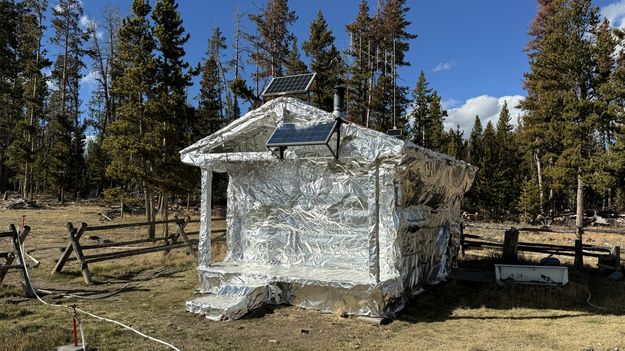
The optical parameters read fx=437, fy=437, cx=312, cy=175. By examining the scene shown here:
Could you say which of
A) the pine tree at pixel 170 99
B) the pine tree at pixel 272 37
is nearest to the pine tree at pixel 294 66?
the pine tree at pixel 272 37

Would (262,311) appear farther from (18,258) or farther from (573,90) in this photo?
(573,90)

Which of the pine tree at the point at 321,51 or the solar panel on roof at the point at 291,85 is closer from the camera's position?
the solar panel on roof at the point at 291,85

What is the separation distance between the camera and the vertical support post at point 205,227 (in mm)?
9562

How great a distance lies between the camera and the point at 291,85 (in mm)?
8734

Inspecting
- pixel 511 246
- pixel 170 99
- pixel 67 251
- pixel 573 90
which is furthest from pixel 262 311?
pixel 573 90

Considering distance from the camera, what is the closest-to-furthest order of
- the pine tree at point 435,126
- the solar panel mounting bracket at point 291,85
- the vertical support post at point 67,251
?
the solar panel mounting bracket at point 291,85
the vertical support post at point 67,251
the pine tree at point 435,126

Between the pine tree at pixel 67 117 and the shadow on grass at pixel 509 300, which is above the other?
the pine tree at pixel 67 117

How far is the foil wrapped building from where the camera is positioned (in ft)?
25.8

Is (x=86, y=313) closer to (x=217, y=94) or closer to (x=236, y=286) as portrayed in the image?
(x=236, y=286)

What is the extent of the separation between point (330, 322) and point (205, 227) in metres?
3.63

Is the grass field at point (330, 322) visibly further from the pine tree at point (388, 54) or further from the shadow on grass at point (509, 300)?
the pine tree at point (388, 54)

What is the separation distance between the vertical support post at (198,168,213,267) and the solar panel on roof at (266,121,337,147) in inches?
96.0

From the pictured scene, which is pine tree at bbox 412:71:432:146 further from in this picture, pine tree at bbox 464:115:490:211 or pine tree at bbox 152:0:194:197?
pine tree at bbox 152:0:194:197

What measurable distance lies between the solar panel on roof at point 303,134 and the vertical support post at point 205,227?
2.44 meters
